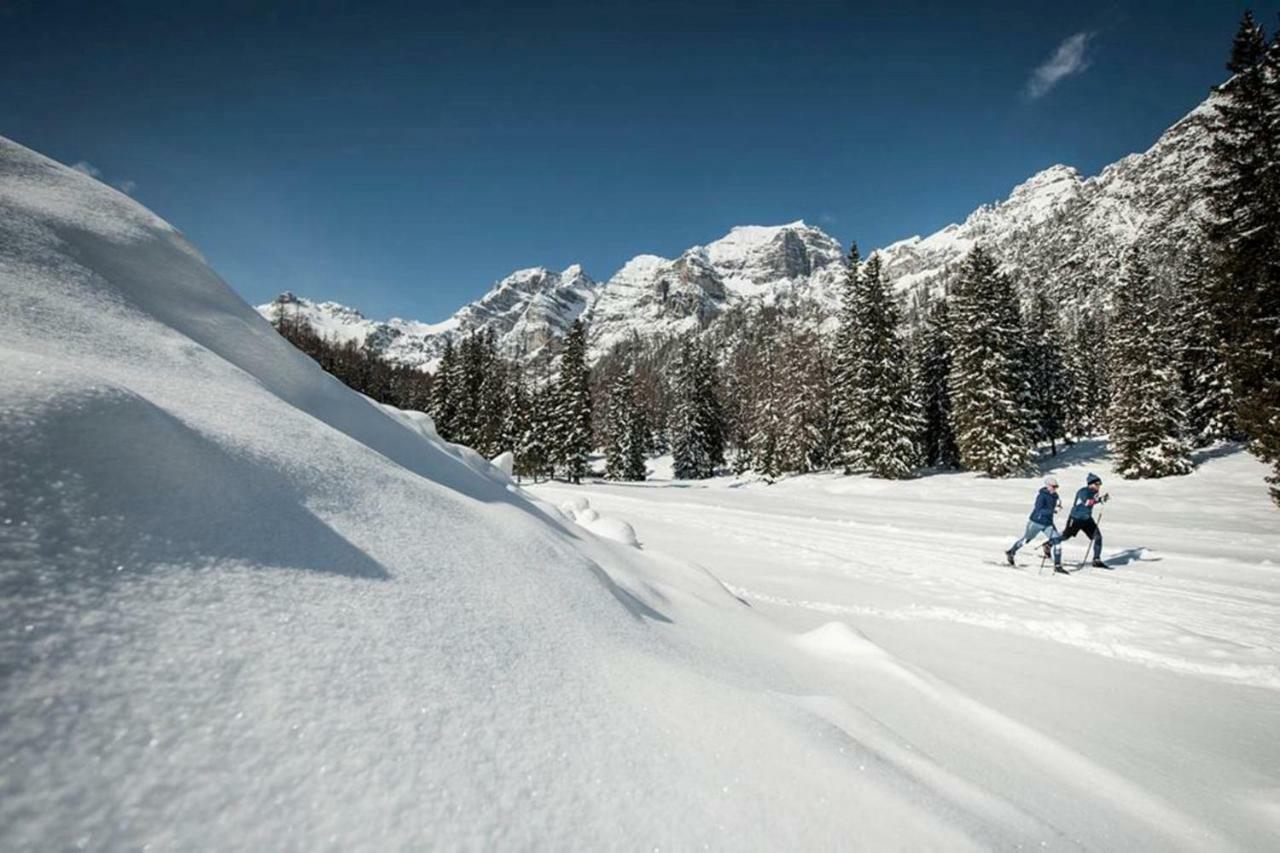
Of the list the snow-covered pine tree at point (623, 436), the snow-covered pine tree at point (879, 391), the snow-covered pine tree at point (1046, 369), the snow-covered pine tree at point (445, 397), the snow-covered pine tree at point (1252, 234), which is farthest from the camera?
the snow-covered pine tree at point (623, 436)

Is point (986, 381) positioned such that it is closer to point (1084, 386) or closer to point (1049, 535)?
point (1049, 535)

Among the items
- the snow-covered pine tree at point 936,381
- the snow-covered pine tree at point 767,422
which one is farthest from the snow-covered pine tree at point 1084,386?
the snow-covered pine tree at point 767,422

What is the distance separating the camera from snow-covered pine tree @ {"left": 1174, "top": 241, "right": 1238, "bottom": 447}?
30.7 meters

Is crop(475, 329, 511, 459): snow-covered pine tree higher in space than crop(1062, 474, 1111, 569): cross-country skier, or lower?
higher

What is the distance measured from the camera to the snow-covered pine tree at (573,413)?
40.8 meters

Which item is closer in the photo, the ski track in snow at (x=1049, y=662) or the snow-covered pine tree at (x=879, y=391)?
the ski track in snow at (x=1049, y=662)

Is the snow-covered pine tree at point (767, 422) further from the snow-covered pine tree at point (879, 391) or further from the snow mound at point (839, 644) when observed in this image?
the snow mound at point (839, 644)

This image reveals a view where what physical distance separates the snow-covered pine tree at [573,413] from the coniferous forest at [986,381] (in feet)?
0.49

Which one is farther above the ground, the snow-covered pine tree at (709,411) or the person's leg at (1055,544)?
the snow-covered pine tree at (709,411)

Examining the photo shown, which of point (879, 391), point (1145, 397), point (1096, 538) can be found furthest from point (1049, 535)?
point (1145, 397)

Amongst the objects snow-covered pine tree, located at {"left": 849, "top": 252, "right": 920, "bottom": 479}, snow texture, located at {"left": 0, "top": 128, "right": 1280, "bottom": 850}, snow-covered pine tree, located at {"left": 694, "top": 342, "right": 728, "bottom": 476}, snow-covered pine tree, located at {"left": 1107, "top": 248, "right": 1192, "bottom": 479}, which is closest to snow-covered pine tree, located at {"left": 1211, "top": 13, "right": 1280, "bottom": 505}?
snow-covered pine tree, located at {"left": 1107, "top": 248, "right": 1192, "bottom": 479}

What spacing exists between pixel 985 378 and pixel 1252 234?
12504 millimetres

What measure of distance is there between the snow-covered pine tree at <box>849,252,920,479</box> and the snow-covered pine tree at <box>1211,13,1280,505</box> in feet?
43.4

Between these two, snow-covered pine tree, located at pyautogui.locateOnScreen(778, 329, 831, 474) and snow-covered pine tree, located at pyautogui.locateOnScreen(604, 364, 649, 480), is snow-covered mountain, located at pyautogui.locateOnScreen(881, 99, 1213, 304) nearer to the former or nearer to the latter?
snow-covered pine tree, located at pyautogui.locateOnScreen(604, 364, 649, 480)
